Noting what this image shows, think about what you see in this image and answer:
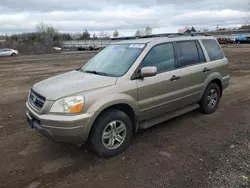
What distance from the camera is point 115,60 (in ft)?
14.2

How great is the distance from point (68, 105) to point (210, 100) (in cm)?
358

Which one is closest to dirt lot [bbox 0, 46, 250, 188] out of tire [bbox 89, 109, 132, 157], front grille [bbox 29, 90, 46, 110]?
tire [bbox 89, 109, 132, 157]

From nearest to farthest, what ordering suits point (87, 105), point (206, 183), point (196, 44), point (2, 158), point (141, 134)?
point (206, 183)
point (87, 105)
point (2, 158)
point (141, 134)
point (196, 44)

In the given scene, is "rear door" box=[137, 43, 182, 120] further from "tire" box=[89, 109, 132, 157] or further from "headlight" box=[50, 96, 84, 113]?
"headlight" box=[50, 96, 84, 113]

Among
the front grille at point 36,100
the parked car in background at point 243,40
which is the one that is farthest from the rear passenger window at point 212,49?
the parked car in background at point 243,40

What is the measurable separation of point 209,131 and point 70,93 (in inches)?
112

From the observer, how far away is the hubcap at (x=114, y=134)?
3637 mm

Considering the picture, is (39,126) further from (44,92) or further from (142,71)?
(142,71)

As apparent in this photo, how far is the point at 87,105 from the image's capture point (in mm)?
3326

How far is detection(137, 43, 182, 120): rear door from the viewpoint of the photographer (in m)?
4.01

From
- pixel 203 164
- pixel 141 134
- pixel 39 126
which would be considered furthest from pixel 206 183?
pixel 39 126

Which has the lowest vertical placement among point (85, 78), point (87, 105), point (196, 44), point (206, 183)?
point (206, 183)

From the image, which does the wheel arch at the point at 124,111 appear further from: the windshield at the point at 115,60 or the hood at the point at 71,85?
the windshield at the point at 115,60

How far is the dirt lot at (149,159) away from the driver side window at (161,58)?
1281 millimetres
